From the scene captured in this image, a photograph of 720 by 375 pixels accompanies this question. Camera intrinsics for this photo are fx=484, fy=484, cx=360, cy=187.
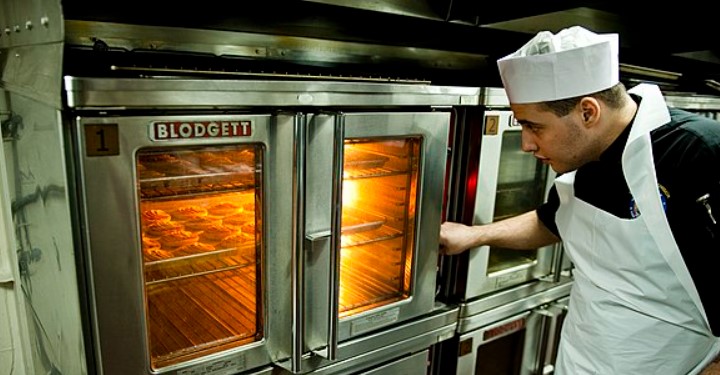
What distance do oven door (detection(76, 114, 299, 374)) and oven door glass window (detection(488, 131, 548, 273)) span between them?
104 centimetres

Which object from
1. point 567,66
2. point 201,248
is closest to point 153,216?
point 201,248

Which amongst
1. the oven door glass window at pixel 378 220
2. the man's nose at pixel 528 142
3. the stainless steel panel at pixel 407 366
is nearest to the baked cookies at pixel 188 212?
the oven door glass window at pixel 378 220

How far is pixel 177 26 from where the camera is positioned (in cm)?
169

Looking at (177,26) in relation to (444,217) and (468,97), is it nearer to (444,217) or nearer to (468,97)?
(468,97)

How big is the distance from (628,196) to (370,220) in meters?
0.85

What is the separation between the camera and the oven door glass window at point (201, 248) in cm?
129

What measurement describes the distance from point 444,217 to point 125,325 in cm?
115

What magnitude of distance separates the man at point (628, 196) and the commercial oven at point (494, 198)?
24 cm

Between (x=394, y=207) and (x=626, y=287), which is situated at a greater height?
(x=394, y=207)

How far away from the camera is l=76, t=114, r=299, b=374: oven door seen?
1.07 meters

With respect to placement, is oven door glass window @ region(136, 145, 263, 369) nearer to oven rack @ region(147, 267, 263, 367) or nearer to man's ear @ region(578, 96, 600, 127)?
oven rack @ region(147, 267, 263, 367)

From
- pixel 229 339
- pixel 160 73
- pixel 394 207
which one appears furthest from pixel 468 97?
pixel 229 339

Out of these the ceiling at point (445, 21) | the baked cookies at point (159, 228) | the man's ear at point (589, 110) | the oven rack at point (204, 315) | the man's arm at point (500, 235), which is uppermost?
the ceiling at point (445, 21)

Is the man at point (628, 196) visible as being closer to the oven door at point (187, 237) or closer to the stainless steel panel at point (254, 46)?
the stainless steel panel at point (254, 46)
